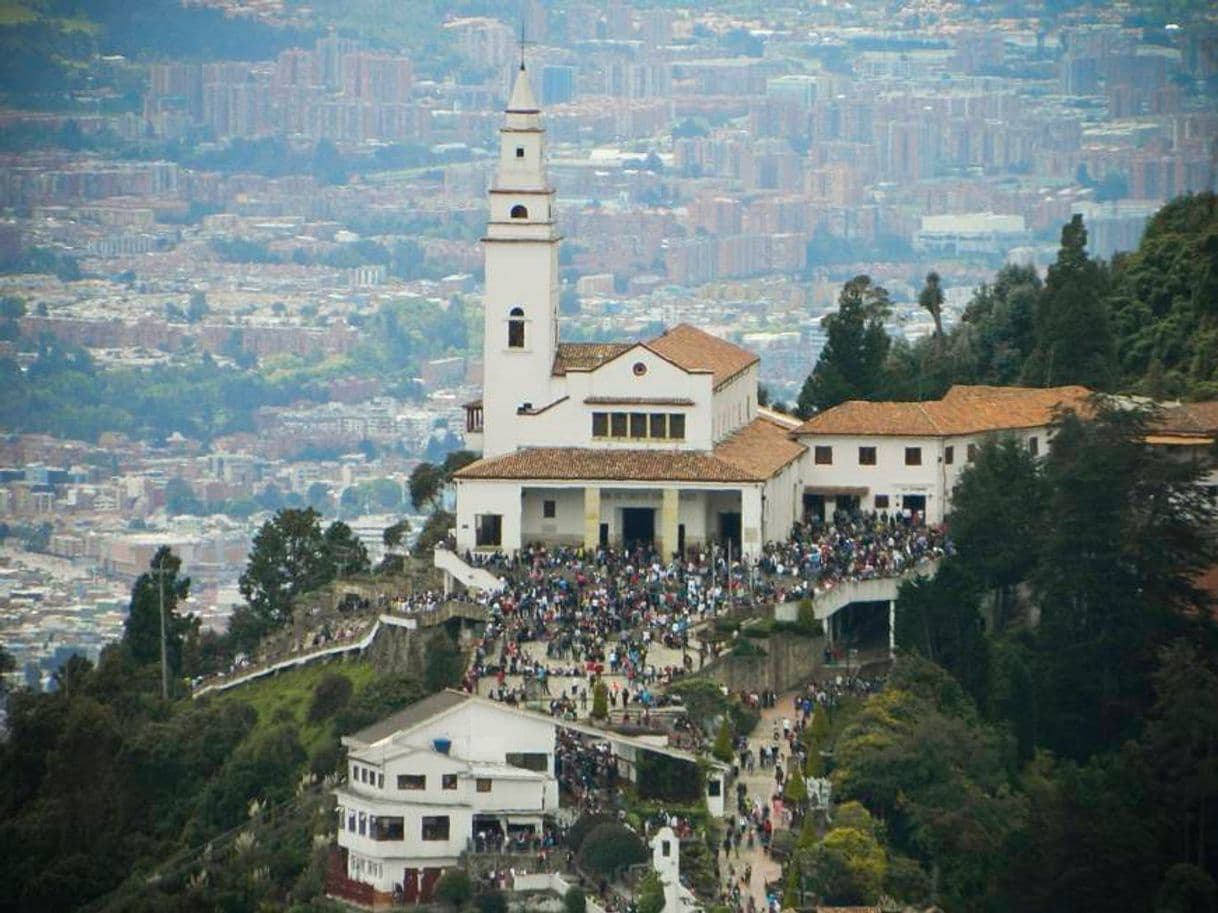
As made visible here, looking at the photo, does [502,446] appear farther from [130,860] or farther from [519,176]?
[130,860]

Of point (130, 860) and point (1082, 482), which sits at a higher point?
point (1082, 482)

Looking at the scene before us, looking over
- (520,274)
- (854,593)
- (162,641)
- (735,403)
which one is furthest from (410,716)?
(162,641)

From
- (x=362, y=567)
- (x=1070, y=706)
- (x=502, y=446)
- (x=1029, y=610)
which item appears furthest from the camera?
(x=362, y=567)

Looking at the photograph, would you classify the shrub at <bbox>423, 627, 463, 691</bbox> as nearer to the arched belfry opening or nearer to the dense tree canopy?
the arched belfry opening

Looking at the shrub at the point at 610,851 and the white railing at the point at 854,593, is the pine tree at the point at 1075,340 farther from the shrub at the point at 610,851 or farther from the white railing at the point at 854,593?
the shrub at the point at 610,851

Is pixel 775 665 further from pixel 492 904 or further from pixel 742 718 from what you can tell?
pixel 492 904

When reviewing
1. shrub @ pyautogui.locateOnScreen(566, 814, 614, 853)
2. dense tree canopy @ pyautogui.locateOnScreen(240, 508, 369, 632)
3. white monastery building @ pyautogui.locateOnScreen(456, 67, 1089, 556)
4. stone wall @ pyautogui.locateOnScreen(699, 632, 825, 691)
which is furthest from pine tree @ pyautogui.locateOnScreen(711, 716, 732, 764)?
dense tree canopy @ pyautogui.locateOnScreen(240, 508, 369, 632)

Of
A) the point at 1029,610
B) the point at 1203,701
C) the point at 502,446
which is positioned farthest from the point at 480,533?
the point at 1203,701

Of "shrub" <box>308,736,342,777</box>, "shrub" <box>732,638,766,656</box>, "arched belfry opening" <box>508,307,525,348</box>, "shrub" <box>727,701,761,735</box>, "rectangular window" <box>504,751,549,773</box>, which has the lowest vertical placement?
"shrub" <box>308,736,342,777</box>
